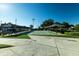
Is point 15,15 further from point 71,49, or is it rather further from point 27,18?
point 71,49

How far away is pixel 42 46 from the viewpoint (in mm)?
5441

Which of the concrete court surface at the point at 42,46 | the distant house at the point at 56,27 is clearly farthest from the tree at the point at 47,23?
the concrete court surface at the point at 42,46

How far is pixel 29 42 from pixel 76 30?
1.40 metres

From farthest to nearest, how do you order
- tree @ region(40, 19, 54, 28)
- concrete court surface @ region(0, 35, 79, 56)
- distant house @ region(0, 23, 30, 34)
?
1. distant house @ region(0, 23, 30, 34)
2. tree @ region(40, 19, 54, 28)
3. concrete court surface @ region(0, 35, 79, 56)

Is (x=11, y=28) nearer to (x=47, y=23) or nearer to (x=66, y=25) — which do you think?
(x=47, y=23)

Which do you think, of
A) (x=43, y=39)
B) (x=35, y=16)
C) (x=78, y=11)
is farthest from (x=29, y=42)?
Answer: (x=78, y=11)

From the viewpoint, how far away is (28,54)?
5.18 meters

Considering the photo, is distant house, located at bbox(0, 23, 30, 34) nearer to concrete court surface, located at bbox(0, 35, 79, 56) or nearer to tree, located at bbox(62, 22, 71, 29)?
concrete court surface, located at bbox(0, 35, 79, 56)

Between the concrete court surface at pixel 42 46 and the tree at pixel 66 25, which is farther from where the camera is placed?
the tree at pixel 66 25

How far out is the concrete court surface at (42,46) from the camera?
5.21 meters

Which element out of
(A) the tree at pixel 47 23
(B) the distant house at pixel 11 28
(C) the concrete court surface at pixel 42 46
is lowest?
(C) the concrete court surface at pixel 42 46

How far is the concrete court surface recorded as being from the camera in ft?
17.1

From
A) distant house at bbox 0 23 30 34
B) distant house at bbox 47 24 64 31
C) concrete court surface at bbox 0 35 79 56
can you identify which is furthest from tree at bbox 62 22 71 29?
distant house at bbox 0 23 30 34

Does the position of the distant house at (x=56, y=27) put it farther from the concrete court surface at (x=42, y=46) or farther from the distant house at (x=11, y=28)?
the distant house at (x=11, y=28)
